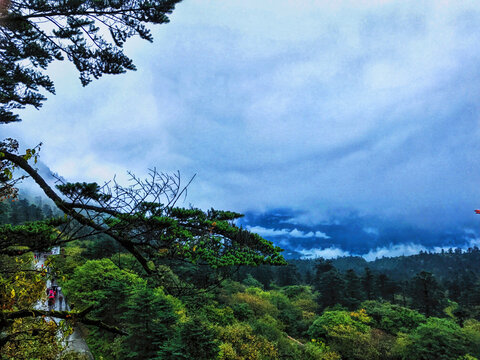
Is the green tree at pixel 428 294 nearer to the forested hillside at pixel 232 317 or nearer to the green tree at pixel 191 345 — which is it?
the forested hillside at pixel 232 317

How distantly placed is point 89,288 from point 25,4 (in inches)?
809

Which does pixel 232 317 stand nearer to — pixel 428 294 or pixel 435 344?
pixel 435 344

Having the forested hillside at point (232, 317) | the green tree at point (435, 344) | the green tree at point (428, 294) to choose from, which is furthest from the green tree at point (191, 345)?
the green tree at point (428, 294)

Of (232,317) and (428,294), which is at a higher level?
(428,294)

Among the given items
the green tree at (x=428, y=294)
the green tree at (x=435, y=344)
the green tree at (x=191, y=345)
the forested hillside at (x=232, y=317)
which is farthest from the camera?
the green tree at (x=428, y=294)

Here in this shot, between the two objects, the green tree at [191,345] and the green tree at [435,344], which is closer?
the green tree at [191,345]

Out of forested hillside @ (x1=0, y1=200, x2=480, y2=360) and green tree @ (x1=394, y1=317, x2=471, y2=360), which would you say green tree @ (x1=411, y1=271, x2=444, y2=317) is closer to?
forested hillside @ (x1=0, y1=200, x2=480, y2=360)

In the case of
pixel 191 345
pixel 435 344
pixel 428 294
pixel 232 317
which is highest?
pixel 428 294

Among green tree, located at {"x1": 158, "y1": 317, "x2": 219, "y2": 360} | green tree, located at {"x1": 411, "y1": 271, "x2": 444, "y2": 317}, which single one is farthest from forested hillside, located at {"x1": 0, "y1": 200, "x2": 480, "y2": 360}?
green tree, located at {"x1": 411, "y1": 271, "x2": 444, "y2": 317}

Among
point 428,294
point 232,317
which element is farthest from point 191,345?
point 428,294

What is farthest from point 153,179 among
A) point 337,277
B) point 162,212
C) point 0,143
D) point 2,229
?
point 337,277

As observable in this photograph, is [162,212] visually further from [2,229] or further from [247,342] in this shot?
[247,342]

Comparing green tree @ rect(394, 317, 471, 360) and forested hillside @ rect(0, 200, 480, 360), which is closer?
forested hillside @ rect(0, 200, 480, 360)

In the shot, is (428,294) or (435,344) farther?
(428,294)
